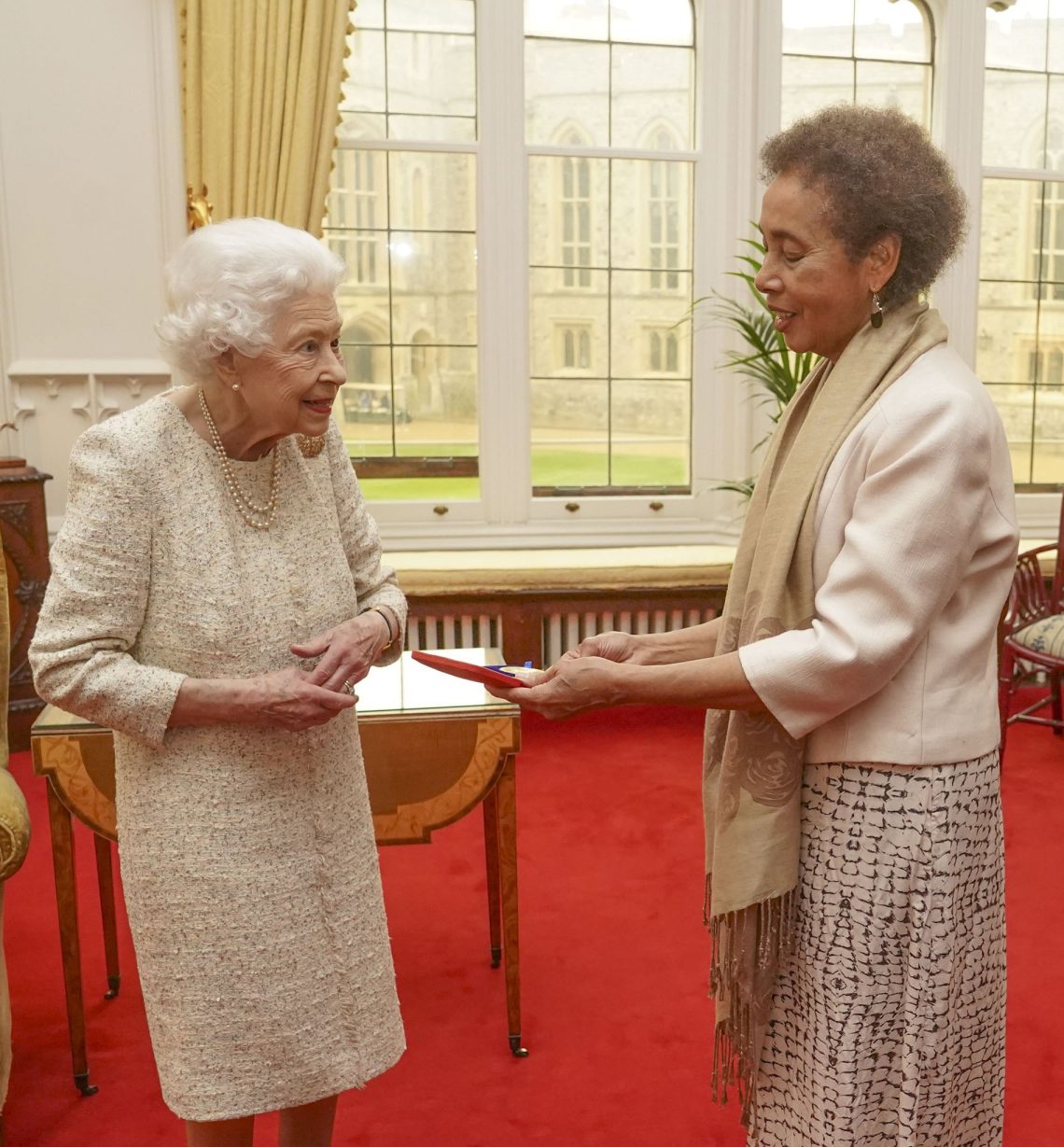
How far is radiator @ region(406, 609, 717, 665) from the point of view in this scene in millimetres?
5184

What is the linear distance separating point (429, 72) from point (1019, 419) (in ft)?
11.9

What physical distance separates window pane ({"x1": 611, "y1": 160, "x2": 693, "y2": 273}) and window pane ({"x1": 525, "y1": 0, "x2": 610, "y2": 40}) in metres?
0.62

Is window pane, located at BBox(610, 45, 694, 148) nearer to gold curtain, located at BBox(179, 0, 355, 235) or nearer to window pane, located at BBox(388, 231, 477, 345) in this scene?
window pane, located at BBox(388, 231, 477, 345)

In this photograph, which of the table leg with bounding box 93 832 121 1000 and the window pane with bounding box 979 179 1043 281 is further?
the window pane with bounding box 979 179 1043 281

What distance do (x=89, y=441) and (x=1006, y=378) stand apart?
574cm

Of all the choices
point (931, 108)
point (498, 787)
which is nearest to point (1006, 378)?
point (931, 108)

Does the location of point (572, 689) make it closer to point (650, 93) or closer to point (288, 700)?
point (288, 700)

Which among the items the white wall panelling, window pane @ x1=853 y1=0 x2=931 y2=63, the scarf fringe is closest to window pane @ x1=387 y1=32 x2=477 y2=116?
the white wall panelling

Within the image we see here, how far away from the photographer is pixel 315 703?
5.35ft

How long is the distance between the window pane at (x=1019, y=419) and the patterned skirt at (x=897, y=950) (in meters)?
5.22

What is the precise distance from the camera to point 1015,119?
6.08 meters

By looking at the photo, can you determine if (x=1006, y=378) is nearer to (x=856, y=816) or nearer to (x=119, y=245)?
(x=119, y=245)

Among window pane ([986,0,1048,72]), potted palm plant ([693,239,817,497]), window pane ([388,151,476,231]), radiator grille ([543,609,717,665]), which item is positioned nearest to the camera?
potted palm plant ([693,239,817,497])

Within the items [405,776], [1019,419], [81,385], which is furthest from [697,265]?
[405,776]
